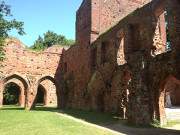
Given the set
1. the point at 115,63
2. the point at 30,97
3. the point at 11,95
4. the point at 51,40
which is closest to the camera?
the point at 115,63

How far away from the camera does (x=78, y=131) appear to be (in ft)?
34.0

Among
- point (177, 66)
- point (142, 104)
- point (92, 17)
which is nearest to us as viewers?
point (177, 66)

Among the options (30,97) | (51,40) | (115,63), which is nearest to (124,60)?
(115,63)

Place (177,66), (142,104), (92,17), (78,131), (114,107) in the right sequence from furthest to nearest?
(92,17) < (114,107) < (142,104) < (177,66) < (78,131)

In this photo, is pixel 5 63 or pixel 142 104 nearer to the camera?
pixel 142 104

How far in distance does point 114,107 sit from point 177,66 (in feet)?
20.4

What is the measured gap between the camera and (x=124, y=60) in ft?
58.2

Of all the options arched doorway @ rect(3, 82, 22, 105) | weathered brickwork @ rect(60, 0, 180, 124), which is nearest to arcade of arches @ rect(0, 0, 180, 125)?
weathered brickwork @ rect(60, 0, 180, 124)

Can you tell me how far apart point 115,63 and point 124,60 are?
597 millimetres

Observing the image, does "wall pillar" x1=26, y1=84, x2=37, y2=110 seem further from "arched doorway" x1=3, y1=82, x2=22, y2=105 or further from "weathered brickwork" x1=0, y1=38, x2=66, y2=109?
"arched doorway" x1=3, y1=82, x2=22, y2=105

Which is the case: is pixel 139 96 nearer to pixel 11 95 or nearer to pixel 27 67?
pixel 27 67

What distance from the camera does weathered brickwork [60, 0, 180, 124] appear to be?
12875mm

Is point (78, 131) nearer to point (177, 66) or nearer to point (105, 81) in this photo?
point (177, 66)

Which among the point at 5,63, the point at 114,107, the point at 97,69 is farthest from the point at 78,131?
the point at 5,63
